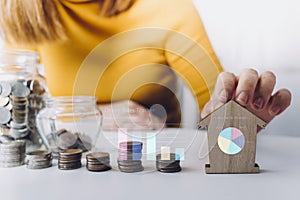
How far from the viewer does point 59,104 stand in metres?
0.88

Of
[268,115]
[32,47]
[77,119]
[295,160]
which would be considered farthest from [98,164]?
[32,47]

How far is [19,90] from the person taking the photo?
0.82 metres

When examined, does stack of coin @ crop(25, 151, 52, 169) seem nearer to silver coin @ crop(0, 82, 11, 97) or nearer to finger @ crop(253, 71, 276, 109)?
silver coin @ crop(0, 82, 11, 97)

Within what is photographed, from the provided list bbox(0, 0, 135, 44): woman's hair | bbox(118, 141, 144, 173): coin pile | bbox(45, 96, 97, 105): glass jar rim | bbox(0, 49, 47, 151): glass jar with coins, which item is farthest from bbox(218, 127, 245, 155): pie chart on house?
bbox(0, 0, 135, 44): woman's hair

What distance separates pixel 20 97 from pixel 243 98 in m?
0.59

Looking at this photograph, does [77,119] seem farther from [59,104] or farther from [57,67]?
[57,67]

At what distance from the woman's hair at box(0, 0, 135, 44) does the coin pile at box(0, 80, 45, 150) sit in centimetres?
40

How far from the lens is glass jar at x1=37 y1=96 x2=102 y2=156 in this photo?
0.83m

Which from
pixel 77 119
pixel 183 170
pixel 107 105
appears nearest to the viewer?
pixel 183 170

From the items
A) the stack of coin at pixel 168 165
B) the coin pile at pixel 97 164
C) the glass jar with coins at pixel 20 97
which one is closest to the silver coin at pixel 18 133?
the glass jar with coins at pixel 20 97

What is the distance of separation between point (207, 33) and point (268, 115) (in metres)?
0.34

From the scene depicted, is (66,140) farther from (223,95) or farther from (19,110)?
(223,95)

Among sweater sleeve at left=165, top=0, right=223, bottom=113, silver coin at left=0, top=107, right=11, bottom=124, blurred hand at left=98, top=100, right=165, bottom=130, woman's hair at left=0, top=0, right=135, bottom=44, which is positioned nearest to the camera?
silver coin at left=0, top=107, right=11, bottom=124

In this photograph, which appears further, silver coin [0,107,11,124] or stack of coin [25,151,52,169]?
silver coin [0,107,11,124]
